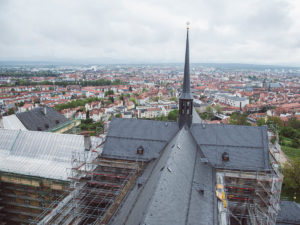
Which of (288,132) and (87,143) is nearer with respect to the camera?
(87,143)

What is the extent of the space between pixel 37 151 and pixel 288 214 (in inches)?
1335

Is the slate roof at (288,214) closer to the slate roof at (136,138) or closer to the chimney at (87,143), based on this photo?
the slate roof at (136,138)

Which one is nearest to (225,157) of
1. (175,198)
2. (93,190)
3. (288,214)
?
(175,198)

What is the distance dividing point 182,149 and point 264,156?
950 cm

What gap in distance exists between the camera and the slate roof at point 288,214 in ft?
92.8

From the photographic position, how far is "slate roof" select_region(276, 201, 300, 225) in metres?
28.3

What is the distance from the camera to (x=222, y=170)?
1004 inches

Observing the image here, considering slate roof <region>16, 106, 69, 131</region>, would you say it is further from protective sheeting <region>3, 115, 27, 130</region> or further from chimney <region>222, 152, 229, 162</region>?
chimney <region>222, 152, 229, 162</region>

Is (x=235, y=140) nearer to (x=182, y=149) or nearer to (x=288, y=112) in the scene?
(x=182, y=149)

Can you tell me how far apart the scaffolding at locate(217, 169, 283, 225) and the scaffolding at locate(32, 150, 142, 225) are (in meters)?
9.90

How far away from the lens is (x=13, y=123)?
48.1 metres

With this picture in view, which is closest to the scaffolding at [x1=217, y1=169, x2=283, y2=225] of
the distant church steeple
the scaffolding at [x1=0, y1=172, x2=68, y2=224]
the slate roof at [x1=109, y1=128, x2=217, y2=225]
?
the slate roof at [x1=109, y1=128, x2=217, y2=225]

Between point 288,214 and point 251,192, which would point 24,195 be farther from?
point 288,214

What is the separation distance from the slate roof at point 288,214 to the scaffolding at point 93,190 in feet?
60.5
